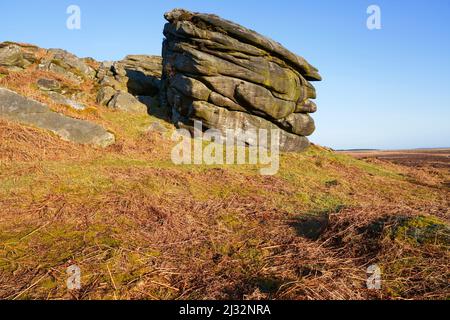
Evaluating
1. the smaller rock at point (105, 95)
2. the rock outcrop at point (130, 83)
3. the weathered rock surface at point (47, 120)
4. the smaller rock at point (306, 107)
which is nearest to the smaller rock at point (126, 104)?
the rock outcrop at point (130, 83)

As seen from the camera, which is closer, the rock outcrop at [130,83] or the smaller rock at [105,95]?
the smaller rock at [105,95]

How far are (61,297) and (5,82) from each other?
17505 mm

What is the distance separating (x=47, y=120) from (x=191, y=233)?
10.8 meters

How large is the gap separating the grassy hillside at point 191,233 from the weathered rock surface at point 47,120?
39.1 inches

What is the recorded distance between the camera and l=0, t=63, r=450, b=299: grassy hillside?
466cm

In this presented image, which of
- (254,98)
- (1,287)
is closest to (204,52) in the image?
(254,98)

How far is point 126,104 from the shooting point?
66.9ft

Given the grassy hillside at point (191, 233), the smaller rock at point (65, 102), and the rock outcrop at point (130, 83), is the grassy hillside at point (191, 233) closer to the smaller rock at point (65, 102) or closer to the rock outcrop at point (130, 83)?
the smaller rock at point (65, 102)

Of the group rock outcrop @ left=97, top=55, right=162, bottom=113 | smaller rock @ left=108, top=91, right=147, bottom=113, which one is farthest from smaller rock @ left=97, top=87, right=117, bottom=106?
smaller rock @ left=108, top=91, right=147, bottom=113

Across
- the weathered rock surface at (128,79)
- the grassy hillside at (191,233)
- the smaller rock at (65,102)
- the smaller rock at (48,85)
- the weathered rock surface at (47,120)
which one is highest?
the weathered rock surface at (128,79)

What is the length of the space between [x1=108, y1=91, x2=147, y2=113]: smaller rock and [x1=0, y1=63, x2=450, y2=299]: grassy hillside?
773 cm

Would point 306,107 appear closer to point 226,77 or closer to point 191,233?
point 226,77

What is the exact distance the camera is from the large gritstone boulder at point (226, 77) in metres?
19.6

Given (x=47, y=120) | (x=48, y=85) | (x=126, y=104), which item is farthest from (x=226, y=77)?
(x=48, y=85)
